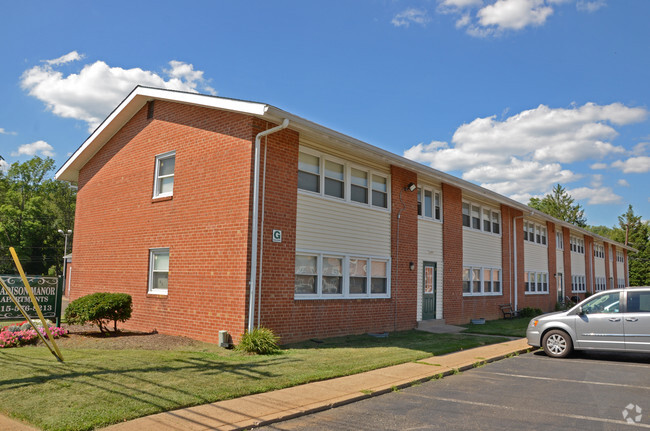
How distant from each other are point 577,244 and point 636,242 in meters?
44.8

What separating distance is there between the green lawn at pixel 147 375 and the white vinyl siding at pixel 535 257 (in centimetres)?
1599

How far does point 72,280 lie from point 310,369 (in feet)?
39.4

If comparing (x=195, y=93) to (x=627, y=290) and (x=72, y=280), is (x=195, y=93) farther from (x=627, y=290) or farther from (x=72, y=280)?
(x=627, y=290)

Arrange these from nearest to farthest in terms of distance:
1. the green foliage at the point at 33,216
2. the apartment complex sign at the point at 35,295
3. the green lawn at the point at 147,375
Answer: the green lawn at the point at 147,375 < the apartment complex sign at the point at 35,295 < the green foliage at the point at 33,216

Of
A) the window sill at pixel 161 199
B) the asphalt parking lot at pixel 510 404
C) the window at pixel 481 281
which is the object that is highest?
the window sill at pixel 161 199

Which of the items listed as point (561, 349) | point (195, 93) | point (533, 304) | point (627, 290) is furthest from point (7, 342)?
point (533, 304)

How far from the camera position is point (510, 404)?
7391 mm

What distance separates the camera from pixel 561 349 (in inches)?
470

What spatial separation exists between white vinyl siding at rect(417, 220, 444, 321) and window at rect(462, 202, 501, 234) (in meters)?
3.09

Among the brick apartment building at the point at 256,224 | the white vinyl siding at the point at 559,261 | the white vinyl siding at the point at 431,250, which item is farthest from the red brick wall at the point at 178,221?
the white vinyl siding at the point at 559,261

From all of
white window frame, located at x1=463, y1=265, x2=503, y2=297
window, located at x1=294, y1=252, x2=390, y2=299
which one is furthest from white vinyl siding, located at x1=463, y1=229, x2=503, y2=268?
window, located at x1=294, y1=252, x2=390, y2=299

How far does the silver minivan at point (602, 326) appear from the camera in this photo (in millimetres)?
11047

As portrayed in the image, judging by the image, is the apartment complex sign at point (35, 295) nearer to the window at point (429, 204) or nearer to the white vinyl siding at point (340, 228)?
the white vinyl siding at point (340, 228)

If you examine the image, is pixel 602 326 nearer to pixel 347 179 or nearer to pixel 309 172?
pixel 347 179
